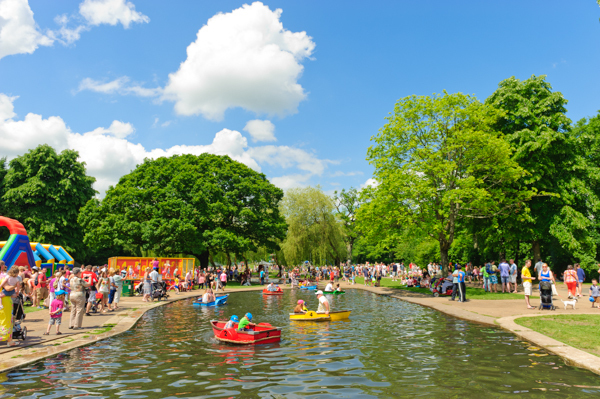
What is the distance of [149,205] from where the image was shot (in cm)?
4081

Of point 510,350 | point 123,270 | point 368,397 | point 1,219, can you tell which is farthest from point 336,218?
point 368,397

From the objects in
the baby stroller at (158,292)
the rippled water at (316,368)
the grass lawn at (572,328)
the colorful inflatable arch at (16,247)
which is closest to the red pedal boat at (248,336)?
the rippled water at (316,368)

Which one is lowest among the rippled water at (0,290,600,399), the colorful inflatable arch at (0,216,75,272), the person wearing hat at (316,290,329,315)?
the rippled water at (0,290,600,399)

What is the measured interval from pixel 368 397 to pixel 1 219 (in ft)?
73.8

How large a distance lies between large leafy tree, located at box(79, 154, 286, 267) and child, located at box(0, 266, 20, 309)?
2765 cm

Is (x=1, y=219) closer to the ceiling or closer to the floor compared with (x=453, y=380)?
closer to the ceiling

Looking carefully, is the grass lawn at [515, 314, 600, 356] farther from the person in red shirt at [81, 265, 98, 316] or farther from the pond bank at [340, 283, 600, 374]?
the person in red shirt at [81, 265, 98, 316]

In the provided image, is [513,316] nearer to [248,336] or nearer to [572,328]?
[572,328]

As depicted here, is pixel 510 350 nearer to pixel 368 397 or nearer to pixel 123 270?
pixel 368 397

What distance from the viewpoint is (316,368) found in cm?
941

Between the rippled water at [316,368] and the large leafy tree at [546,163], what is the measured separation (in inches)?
823

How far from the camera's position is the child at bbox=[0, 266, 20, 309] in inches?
405

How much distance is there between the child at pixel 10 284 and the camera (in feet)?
33.8

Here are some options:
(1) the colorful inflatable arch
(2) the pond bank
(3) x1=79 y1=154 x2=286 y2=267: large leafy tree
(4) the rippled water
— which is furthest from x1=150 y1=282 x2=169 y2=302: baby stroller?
(2) the pond bank
